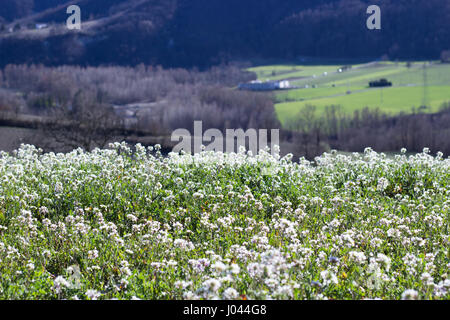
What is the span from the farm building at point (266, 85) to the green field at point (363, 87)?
348cm

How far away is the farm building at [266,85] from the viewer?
145500 millimetres

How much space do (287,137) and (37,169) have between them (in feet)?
272

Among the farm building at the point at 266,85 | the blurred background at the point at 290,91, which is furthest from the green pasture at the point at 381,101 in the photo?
the farm building at the point at 266,85

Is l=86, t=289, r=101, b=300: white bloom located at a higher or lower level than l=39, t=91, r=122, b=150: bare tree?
higher

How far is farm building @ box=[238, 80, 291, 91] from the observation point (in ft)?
477

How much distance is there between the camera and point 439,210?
8.67 metres

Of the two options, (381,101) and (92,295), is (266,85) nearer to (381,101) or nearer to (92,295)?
(381,101)

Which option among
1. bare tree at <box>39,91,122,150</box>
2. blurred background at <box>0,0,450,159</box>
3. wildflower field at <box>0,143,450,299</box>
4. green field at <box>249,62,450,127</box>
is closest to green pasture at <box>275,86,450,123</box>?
green field at <box>249,62,450,127</box>

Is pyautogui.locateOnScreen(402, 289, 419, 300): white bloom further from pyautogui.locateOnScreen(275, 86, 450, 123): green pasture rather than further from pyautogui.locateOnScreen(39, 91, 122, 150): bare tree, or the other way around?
pyautogui.locateOnScreen(275, 86, 450, 123): green pasture

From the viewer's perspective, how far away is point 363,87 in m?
137

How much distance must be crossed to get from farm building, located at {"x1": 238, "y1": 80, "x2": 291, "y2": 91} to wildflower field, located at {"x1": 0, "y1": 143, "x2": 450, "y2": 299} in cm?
13448

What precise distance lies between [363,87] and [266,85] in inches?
1028

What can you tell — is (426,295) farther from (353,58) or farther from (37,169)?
(353,58)

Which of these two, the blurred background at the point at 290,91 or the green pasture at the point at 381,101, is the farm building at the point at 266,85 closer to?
the blurred background at the point at 290,91
